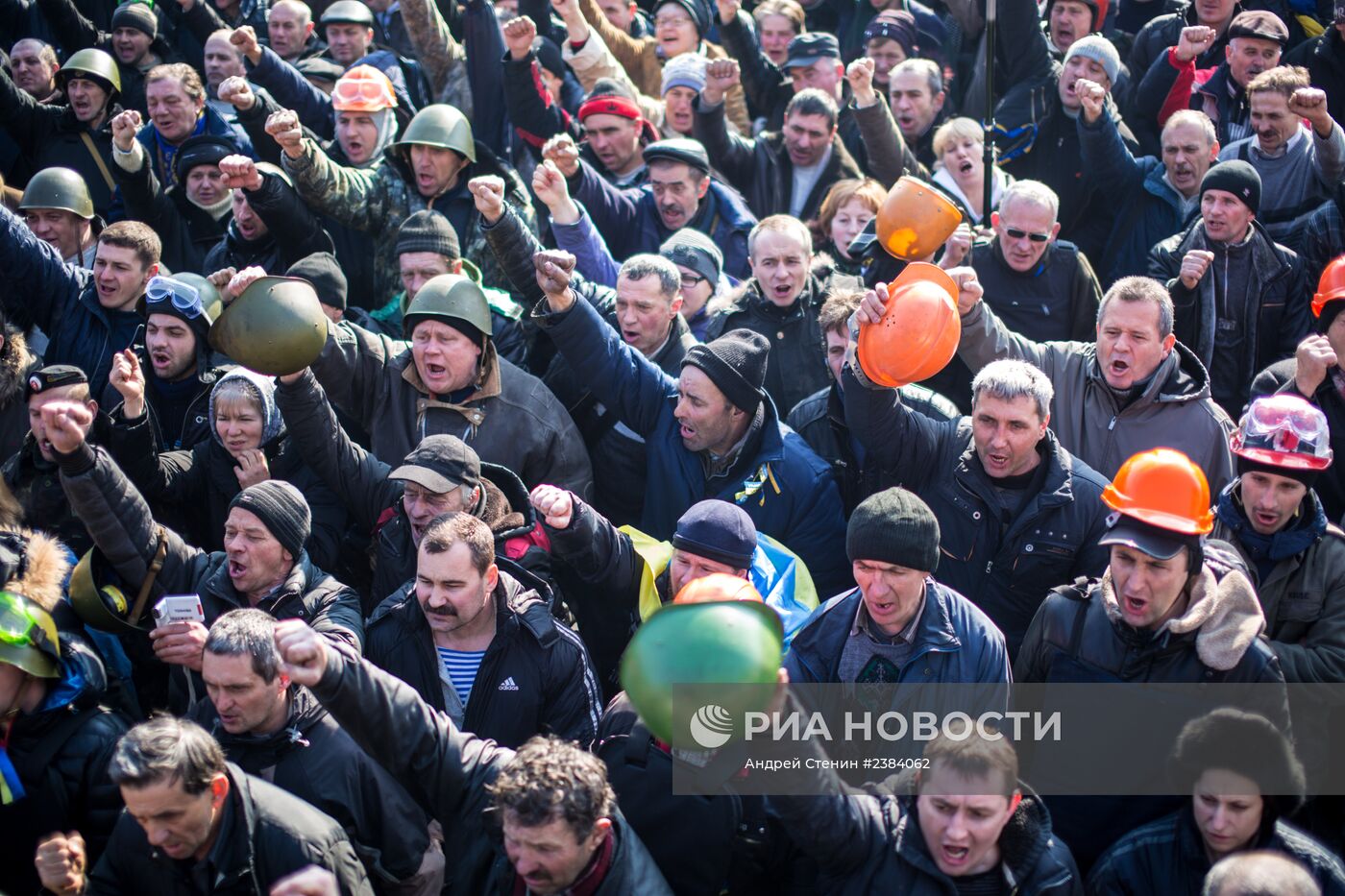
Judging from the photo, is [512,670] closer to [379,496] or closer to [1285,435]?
[379,496]

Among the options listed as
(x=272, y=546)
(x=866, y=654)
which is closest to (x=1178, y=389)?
(x=866, y=654)

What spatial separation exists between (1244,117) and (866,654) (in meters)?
5.50

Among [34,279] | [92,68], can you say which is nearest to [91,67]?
[92,68]

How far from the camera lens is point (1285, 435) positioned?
4980 millimetres

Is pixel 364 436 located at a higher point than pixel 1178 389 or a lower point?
lower

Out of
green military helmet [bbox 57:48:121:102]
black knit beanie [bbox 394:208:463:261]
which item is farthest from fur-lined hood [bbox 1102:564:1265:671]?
green military helmet [bbox 57:48:121:102]

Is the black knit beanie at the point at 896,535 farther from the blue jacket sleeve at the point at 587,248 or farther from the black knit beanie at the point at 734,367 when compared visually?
the blue jacket sleeve at the point at 587,248

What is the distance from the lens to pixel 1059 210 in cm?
844

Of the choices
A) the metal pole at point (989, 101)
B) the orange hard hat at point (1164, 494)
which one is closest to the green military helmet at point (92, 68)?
the metal pole at point (989, 101)

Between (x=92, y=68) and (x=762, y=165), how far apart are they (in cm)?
451

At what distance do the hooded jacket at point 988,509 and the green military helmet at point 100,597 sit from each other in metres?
2.95

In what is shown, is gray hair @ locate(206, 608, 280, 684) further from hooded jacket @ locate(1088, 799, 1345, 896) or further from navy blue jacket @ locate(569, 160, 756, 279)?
navy blue jacket @ locate(569, 160, 756, 279)

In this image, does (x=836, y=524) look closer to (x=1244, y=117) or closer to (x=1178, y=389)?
(x=1178, y=389)

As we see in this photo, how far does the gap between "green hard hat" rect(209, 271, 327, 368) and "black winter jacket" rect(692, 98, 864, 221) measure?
3.91m
